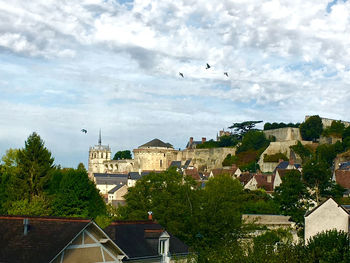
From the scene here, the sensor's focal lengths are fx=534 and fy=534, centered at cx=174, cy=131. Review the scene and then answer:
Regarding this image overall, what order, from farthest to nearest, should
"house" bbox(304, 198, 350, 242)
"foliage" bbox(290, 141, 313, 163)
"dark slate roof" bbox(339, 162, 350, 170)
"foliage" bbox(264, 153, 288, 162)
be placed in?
"foliage" bbox(264, 153, 288, 162)
"foliage" bbox(290, 141, 313, 163)
"dark slate roof" bbox(339, 162, 350, 170)
"house" bbox(304, 198, 350, 242)

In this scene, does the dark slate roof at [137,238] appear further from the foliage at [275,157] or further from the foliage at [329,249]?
the foliage at [275,157]

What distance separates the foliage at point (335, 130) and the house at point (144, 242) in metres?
90.5

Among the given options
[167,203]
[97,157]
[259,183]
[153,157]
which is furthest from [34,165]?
[97,157]

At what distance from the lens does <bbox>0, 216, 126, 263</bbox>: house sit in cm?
1845

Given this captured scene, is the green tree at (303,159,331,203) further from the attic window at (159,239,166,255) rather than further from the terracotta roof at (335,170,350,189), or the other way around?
the attic window at (159,239,166,255)

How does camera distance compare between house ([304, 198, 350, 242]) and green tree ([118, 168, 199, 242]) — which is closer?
house ([304, 198, 350, 242])

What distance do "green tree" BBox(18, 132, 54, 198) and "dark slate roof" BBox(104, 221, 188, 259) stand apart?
24258 millimetres

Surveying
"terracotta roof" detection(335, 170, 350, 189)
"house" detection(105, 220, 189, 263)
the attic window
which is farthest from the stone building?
the attic window

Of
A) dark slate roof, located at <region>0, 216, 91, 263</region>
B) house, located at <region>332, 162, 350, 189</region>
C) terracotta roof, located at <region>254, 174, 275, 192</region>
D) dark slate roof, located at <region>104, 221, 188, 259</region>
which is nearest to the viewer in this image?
dark slate roof, located at <region>0, 216, 91, 263</region>

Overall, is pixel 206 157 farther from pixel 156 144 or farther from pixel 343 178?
pixel 343 178

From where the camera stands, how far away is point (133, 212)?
44.6 meters

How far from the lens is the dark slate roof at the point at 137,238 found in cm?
2284

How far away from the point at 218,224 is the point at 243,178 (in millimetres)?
54533

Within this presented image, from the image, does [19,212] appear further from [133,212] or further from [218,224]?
[218,224]
